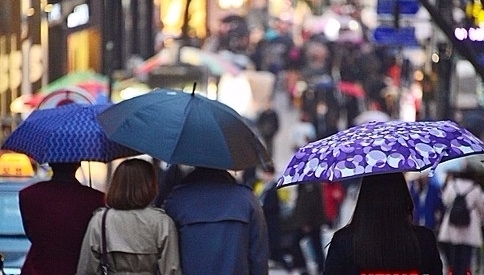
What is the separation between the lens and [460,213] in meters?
16.1

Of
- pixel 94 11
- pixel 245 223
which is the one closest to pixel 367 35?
pixel 94 11

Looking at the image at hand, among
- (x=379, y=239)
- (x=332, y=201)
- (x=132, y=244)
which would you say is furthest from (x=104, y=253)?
(x=332, y=201)

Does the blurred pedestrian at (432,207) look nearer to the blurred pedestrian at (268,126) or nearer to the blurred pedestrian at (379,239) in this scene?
the blurred pedestrian at (379,239)

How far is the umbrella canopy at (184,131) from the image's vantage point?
795cm

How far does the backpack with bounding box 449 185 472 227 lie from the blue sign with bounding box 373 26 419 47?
1024cm

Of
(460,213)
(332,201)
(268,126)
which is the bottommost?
(268,126)

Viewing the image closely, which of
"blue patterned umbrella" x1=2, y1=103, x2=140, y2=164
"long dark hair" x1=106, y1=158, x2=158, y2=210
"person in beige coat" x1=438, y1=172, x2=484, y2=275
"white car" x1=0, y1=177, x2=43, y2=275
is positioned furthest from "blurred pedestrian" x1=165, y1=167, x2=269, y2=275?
"person in beige coat" x1=438, y1=172, x2=484, y2=275

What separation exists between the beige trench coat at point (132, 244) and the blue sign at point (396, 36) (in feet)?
62.2

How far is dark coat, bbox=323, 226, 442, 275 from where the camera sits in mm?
6164

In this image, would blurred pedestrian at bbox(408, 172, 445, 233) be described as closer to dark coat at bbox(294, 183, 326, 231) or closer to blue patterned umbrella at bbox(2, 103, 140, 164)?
dark coat at bbox(294, 183, 326, 231)

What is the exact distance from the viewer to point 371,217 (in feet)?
20.2

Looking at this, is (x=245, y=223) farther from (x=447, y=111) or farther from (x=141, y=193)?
(x=447, y=111)

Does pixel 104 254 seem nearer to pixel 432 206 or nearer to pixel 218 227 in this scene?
pixel 218 227

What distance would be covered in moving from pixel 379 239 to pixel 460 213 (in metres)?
10.2
